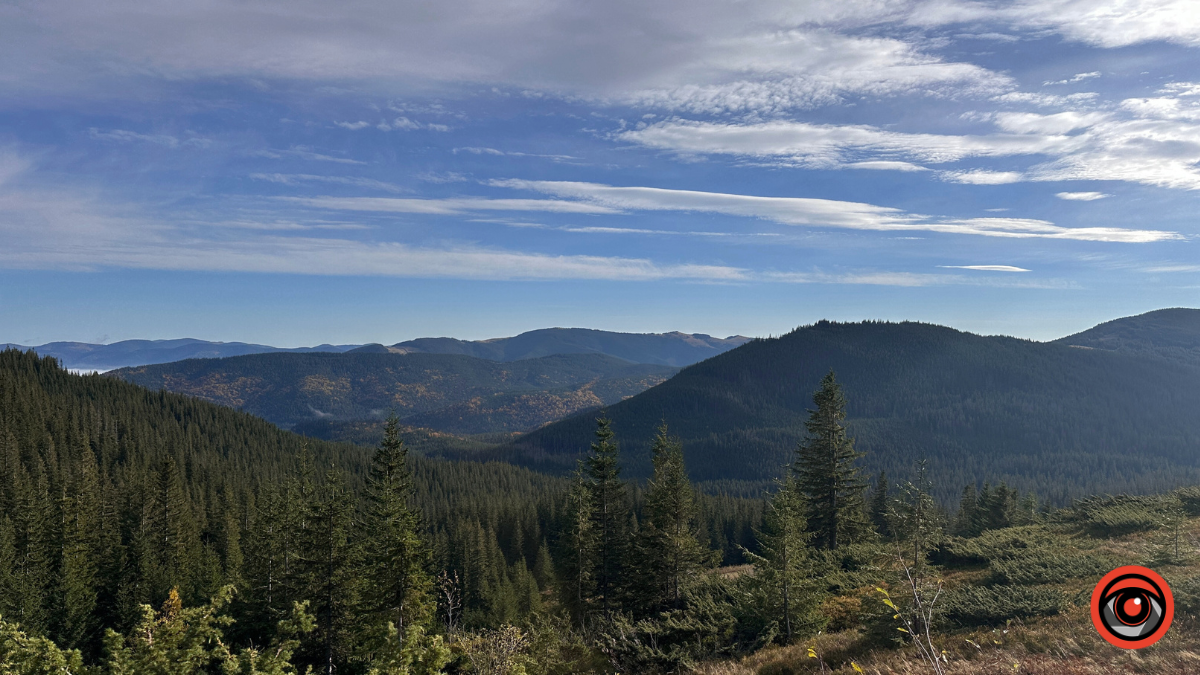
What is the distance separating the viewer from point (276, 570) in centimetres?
4059

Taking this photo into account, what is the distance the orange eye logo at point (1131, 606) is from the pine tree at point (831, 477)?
37.9 meters

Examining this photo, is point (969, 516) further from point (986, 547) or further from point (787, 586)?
point (787, 586)

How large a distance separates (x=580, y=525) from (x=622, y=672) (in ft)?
83.1

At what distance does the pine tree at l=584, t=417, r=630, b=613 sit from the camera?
43594 millimetres

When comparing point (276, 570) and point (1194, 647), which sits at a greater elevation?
point (1194, 647)

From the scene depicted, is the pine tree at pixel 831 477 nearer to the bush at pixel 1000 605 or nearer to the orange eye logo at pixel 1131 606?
the bush at pixel 1000 605

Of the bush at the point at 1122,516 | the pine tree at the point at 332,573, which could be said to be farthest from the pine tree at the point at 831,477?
the pine tree at the point at 332,573

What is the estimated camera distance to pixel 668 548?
3616 cm

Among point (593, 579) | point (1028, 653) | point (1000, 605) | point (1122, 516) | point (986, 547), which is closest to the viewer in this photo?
point (1028, 653)

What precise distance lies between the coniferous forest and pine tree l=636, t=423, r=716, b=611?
0.13 meters

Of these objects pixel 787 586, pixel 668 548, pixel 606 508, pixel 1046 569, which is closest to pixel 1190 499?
pixel 1046 569

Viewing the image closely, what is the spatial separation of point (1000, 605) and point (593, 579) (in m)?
35.5

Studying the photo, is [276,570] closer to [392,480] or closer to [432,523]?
[392,480]

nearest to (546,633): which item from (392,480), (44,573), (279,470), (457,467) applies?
(392,480)
